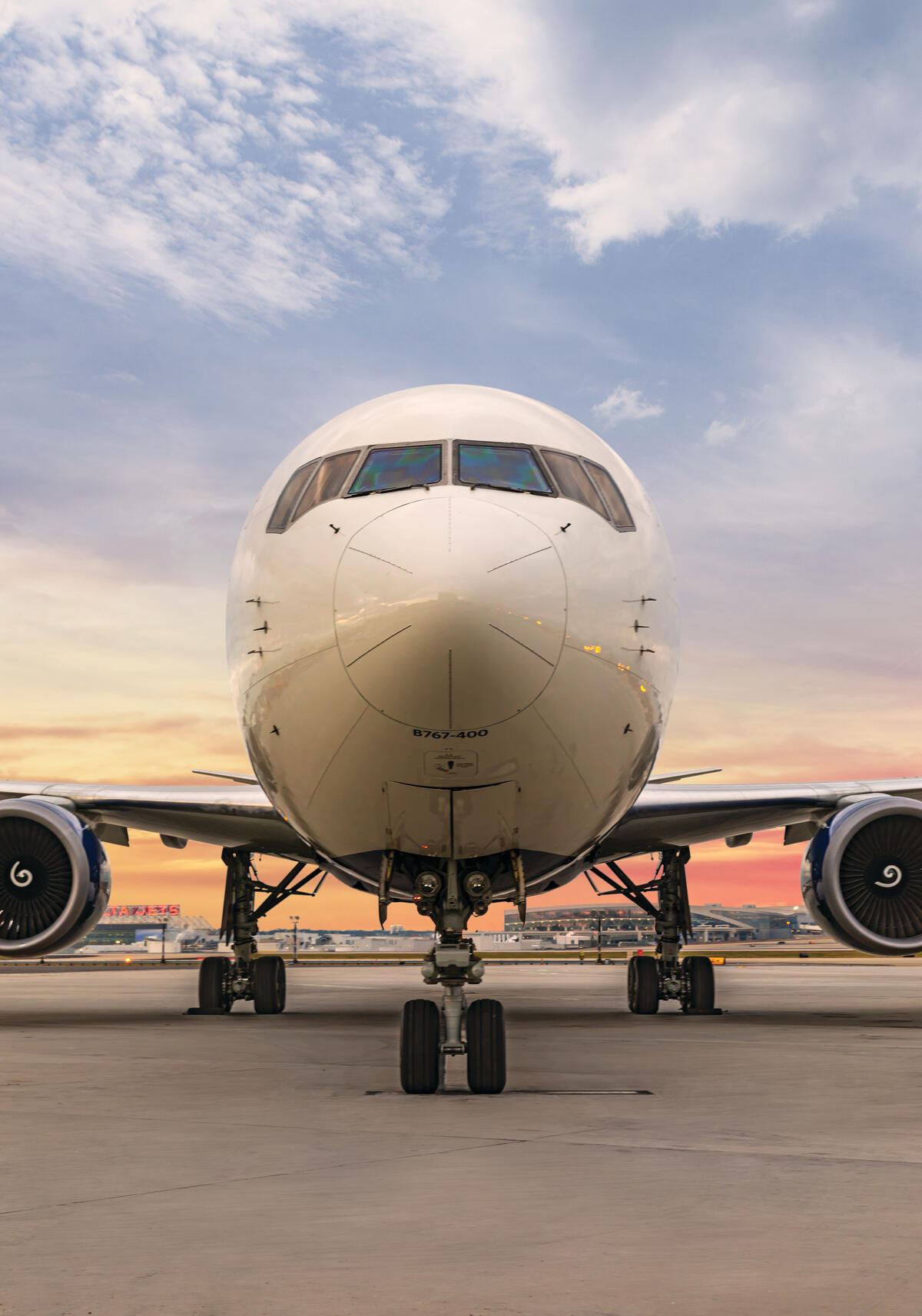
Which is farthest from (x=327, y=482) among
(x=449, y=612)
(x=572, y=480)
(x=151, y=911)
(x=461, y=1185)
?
(x=151, y=911)

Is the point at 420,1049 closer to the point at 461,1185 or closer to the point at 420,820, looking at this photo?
the point at 420,820

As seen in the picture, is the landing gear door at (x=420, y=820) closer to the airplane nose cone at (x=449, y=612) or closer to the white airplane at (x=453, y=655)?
the white airplane at (x=453, y=655)

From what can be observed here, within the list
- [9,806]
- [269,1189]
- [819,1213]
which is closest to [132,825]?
[9,806]

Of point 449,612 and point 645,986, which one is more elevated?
point 449,612

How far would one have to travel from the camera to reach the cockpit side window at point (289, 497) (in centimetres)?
817

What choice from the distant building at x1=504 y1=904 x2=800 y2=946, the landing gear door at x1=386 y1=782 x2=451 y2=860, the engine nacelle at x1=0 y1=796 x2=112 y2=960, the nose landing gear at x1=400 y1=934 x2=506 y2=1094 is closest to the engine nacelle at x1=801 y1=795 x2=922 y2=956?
the nose landing gear at x1=400 y1=934 x2=506 y2=1094

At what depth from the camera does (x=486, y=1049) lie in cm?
782

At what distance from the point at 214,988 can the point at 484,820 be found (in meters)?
9.88

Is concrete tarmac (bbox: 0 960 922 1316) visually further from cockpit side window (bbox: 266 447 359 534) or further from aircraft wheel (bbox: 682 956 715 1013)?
aircraft wheel (bbox: 682 956 715 1013)

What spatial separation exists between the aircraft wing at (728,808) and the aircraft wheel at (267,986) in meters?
4.80

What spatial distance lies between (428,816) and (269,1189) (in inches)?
126

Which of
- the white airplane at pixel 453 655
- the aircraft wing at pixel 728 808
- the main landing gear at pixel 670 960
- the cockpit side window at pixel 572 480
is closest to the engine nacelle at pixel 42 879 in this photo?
the white airplane at pixel 453 655

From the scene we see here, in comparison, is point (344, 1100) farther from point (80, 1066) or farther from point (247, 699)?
point (80, 1066)

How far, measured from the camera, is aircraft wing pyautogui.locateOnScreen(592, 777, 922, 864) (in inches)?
551
